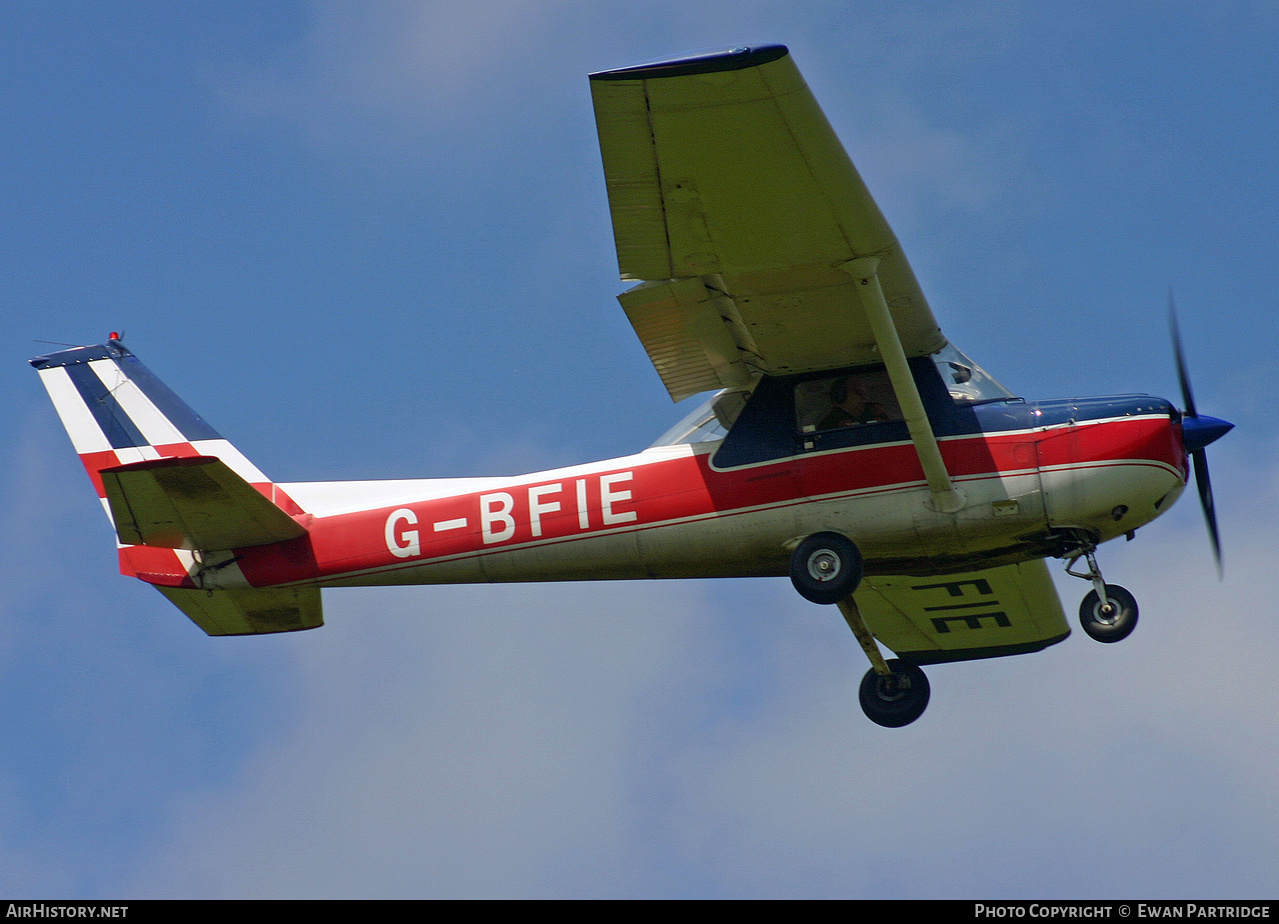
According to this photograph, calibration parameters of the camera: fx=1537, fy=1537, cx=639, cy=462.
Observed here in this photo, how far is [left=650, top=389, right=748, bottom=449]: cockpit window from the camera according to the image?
13.3 meters

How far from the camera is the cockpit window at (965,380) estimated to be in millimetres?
12808

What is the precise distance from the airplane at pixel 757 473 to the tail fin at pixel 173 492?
29mm

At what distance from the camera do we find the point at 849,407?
12922mm

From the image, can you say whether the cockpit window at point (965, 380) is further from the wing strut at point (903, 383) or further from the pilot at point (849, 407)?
the pilot at point (849, 407)

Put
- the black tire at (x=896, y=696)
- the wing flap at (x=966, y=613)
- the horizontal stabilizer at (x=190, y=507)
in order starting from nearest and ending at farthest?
the horizontal stabilizer at (x=190, y=507), the wing flap at (x=966, y=613), the black tire at (x=896, y=696)

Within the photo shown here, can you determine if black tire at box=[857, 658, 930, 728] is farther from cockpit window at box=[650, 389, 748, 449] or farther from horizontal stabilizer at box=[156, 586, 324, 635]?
horizontal stabilizer at box=[156, 586, 324, 635]

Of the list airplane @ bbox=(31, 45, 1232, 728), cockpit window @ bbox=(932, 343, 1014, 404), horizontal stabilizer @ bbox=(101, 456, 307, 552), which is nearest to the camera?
airplane @ bbox=(31, 45, 1232, 728)

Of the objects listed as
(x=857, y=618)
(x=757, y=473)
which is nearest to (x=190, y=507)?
(x=757, y=473)

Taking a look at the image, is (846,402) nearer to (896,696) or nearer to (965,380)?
(965,380)

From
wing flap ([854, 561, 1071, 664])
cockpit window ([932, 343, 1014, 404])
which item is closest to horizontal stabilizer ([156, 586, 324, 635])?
wing flap ([854, 561, 1071, 664])

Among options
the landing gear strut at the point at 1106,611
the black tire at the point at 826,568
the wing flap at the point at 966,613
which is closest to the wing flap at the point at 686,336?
the black tire at the point at 826,568

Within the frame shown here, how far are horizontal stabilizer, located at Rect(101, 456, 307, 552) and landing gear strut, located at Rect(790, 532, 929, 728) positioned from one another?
4.55 meters
